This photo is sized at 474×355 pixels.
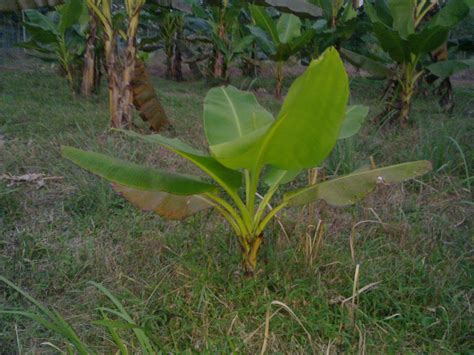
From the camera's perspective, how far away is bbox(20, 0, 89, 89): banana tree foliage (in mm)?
4926

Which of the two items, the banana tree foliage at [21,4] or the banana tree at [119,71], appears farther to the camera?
the banana tree foliage at [21,4]

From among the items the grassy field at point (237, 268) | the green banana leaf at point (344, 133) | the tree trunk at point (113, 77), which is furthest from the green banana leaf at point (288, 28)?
the green banana leaf at point (344, 133)

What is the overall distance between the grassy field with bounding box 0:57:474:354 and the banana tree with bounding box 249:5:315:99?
299 centimetres

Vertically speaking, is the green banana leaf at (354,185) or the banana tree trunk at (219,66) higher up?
the green banana leaf at (354,185)

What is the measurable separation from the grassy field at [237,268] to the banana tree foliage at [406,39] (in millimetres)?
1050

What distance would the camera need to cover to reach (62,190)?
2.49m

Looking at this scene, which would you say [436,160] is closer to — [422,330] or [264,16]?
[422,330]

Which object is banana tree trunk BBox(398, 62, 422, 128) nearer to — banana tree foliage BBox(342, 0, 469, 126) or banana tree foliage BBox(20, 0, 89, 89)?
banana tree foliage BBox(342, 0, 469, 126)

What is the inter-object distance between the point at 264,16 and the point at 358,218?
12.4 ft

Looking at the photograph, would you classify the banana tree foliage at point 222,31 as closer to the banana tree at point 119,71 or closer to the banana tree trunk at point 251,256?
the banana tree at point 119,71

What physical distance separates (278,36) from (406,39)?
241cm

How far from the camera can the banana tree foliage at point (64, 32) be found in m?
4.93

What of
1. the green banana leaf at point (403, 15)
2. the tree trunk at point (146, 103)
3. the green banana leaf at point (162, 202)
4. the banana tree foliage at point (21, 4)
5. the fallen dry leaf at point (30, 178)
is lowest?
the fallen dry leaf at point (30, 178)

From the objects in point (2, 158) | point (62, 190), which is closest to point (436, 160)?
point (62, 190)
